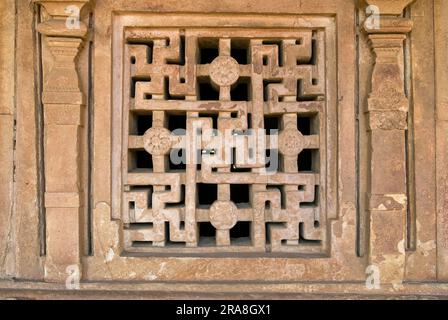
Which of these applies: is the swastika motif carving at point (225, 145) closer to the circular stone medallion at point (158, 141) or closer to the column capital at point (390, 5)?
the circular stone medallion at point (158, 141)

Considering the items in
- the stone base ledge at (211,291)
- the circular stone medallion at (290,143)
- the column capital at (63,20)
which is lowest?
the stone base ledge at (211,291)

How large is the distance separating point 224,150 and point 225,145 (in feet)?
0.11

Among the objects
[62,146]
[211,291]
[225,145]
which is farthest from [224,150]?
[62,146]

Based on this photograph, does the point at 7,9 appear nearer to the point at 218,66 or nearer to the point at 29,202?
the point at 29,202

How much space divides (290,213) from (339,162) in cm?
46

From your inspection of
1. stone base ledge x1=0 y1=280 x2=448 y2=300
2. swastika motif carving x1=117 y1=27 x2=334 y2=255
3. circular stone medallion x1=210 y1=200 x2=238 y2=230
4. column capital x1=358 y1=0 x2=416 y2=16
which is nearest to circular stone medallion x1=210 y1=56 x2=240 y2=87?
swastika motif carving x1=117 y1=27 x2=334 y2=255

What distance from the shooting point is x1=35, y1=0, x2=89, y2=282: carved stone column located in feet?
7.67

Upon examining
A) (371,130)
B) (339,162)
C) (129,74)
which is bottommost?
(339,162)

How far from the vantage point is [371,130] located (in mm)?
2379

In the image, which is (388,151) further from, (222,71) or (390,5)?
(222,71)

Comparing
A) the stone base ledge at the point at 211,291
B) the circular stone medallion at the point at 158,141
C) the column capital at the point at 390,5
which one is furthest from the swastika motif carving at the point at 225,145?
the column capital at the point at 390,5

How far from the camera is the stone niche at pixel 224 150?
7.75 ft

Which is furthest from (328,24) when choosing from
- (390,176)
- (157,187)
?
(157,187)

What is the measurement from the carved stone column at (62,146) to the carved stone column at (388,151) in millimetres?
1843
